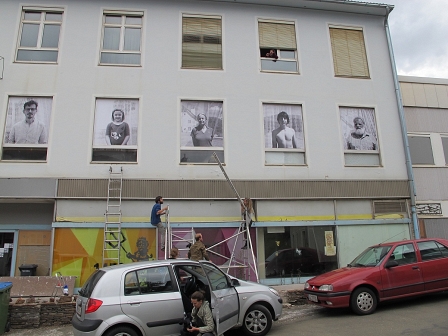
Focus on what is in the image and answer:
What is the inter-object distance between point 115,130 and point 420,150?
34.8 ft

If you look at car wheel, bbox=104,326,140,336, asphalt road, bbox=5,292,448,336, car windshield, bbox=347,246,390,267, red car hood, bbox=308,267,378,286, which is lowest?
asphalt road, bbox=5,292,448,336

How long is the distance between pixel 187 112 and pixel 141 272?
6.56 meters

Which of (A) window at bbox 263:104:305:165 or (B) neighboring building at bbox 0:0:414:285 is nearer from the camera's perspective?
(B) neighboring building at bbox 0:0:414:285

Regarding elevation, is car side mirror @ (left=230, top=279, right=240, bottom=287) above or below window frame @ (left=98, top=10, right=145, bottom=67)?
below

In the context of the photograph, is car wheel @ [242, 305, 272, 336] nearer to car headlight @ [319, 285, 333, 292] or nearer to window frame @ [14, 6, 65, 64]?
car headlight @ [319, 285, 333, 292]

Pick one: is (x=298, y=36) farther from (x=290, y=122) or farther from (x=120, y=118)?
(x=120, y=118)

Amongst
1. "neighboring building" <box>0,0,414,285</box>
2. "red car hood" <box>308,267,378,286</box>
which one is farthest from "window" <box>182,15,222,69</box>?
"red car hood" <box>308,267,378,286</box>

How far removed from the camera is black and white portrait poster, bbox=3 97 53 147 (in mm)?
10820

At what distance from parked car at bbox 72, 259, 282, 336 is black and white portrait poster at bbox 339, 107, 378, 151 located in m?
7.45

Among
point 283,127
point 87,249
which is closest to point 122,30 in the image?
point 283,127

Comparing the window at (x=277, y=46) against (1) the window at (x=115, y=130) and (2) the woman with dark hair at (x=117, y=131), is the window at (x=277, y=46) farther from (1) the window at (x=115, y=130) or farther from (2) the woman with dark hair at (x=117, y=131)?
(2) the woman with dark hair at (x=117, y=131)

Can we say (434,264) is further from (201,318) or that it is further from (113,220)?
(113,220)

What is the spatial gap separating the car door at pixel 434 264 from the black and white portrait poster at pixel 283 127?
4806 millimetres

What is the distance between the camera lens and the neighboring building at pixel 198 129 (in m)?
10.6
